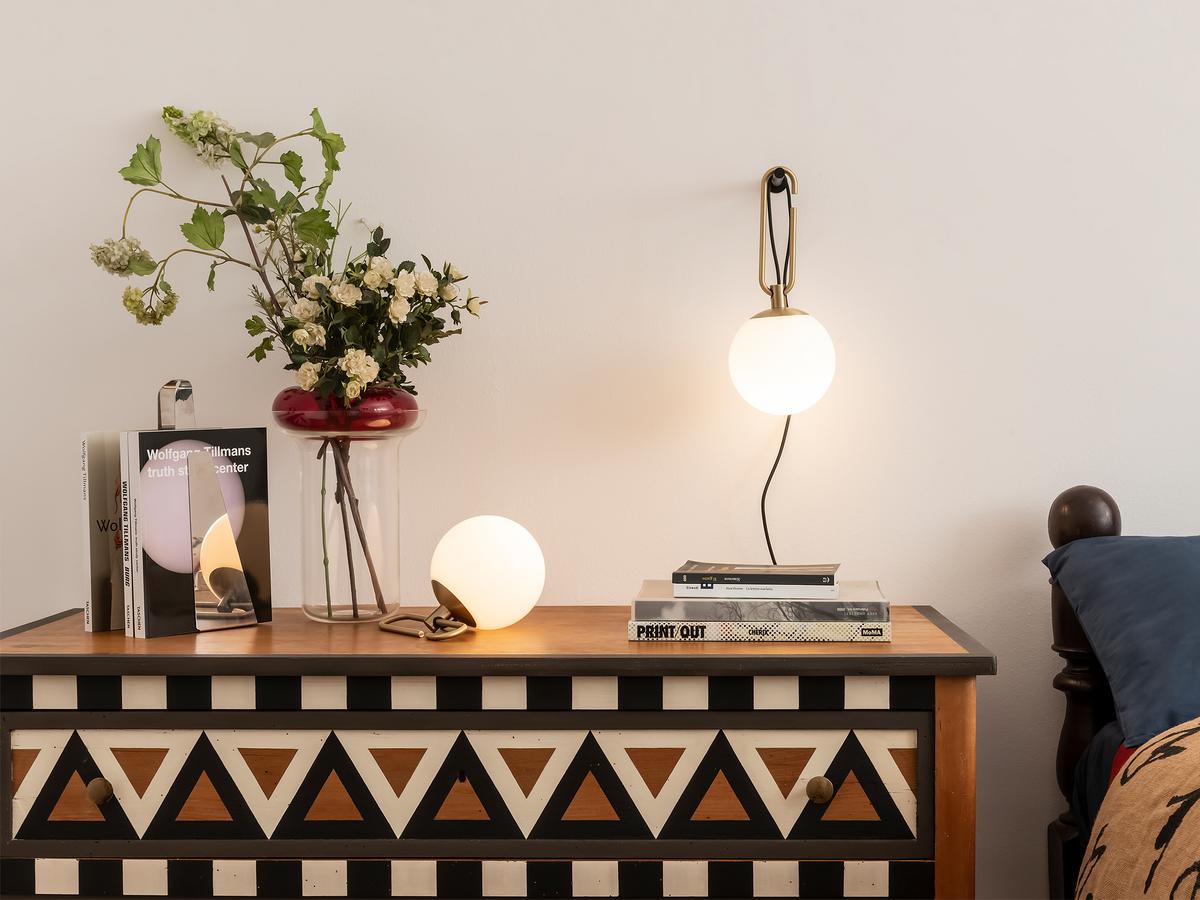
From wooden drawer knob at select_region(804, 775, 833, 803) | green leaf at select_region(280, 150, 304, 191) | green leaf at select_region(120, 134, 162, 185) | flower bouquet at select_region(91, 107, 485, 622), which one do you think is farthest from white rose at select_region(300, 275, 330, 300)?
wooden drawer knob at select_region(804, 775, 833, 803)

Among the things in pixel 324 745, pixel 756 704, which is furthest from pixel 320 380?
pixel 756 704

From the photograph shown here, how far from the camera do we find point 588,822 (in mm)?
1254

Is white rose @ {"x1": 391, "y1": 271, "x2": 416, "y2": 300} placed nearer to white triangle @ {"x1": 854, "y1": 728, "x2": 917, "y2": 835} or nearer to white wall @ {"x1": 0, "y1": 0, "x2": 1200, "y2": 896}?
white wall @ {"x1": 0, "y1": 0, "x2": 1200, "y2": 896}

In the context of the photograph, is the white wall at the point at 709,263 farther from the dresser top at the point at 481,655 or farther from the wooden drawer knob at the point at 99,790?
the wooden drawer knob at the point at 99,790

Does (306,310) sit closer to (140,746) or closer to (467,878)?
(140,746)

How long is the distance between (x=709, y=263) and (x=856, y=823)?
91 cm

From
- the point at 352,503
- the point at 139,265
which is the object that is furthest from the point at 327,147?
the point at 352,503

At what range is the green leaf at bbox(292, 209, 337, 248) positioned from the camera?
4.91 feet

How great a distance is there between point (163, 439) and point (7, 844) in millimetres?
564

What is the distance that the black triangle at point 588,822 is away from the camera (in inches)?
49.3

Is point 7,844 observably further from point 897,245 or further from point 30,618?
point 897,245

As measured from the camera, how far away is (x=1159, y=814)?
40.6 inches

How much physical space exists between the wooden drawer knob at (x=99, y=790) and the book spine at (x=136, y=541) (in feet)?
0.69

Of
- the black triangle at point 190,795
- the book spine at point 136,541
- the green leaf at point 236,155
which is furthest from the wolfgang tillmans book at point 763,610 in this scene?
the green leaf at point 236,155
